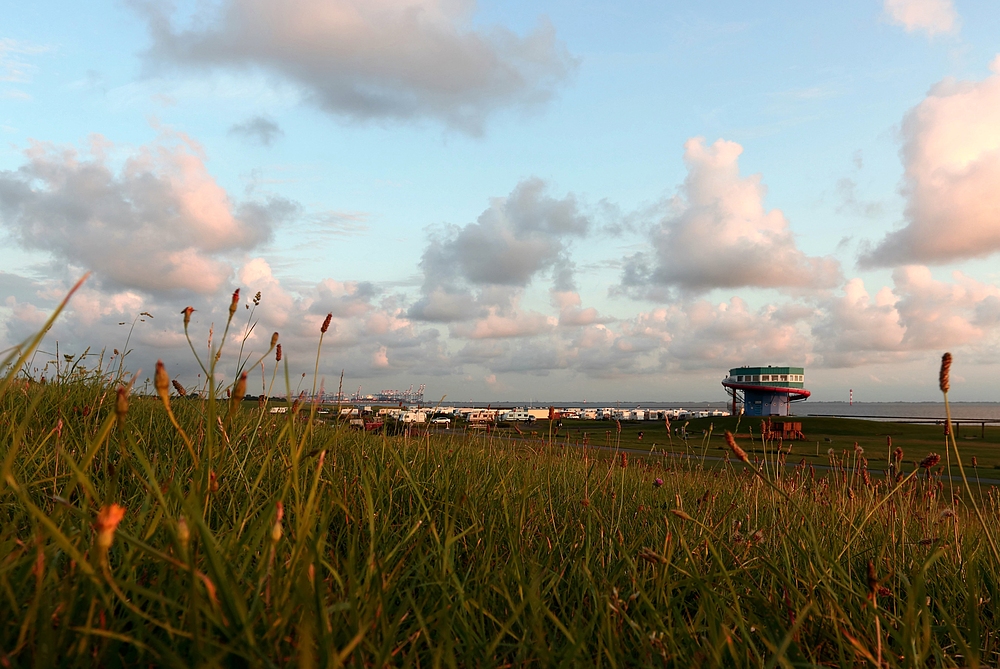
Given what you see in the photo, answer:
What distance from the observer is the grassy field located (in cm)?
141

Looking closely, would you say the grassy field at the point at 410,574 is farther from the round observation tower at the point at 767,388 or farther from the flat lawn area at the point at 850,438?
the round observation tower at the point at 767,388

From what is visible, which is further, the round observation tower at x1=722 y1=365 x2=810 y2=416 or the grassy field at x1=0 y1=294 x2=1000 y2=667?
the round observation tower at x1=722 y1=365 x2=810 y2=416

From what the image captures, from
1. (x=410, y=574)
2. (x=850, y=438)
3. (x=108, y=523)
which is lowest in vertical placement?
(x=850, y=438)

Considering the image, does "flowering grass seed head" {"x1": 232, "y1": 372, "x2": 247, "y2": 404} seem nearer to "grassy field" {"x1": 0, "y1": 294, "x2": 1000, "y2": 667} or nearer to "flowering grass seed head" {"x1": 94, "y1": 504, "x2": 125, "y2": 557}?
"grassy field" {"x1": 0, "y1": 294, "x2": 1000, "y2": 667}

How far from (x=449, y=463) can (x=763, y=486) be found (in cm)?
330

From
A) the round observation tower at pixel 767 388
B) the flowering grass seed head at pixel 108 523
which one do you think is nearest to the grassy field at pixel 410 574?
the flowering grass seed head at pixel 108 523

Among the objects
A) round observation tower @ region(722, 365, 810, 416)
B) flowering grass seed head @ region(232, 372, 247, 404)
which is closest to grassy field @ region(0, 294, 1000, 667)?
flowering grass seed head @ region(232, 372, 247, 404)

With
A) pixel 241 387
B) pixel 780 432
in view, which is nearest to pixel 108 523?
pixel 241 387

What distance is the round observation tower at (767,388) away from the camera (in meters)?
→ 63.6

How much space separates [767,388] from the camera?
206 ft

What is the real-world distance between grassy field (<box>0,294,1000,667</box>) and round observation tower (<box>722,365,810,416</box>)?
63.3 meters

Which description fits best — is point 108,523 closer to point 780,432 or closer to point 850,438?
point 780,432

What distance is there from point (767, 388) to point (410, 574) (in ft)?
217

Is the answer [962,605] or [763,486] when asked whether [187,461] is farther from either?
[763,486]
